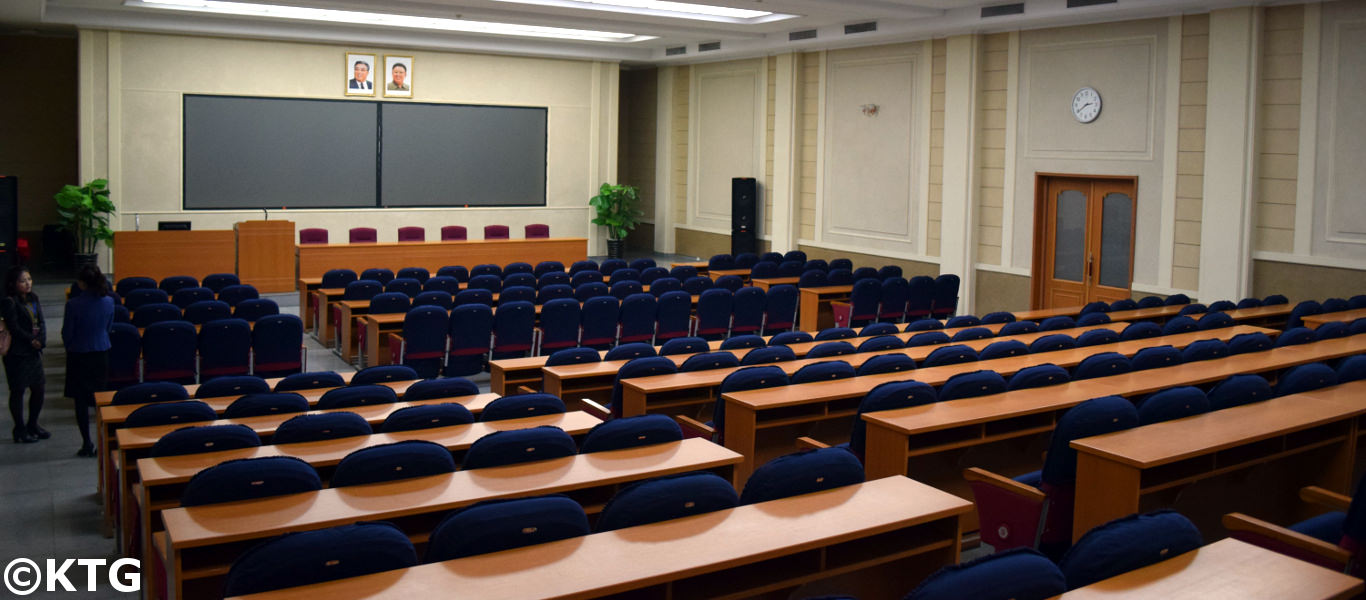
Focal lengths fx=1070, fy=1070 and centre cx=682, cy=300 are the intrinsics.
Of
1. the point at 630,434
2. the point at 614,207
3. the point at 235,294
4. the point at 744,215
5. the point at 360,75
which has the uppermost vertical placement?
the point at 360,75

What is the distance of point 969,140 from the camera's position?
46.6 feet

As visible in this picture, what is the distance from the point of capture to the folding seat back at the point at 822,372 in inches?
261

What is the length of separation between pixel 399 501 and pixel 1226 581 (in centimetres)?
289

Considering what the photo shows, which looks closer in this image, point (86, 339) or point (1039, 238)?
point (86, 339)

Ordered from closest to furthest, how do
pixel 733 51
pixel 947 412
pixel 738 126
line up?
pixel 947 412
pixel 733 51
pixel 738 126

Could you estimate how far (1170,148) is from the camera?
11.9 m

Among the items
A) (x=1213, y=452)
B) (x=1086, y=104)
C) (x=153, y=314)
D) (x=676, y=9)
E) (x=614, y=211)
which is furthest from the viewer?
(x=614, y=211)

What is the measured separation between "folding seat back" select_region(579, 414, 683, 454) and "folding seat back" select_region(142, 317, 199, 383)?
498 centimetres

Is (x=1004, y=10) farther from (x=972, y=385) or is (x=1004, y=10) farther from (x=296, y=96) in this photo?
(x=296, y=96)

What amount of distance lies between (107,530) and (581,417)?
2.66 m

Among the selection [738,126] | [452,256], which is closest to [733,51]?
[738,126]

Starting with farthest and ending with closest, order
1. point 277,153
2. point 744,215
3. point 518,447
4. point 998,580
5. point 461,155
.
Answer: point 461,155 → point 744,215 → point 277,153 → point 518,447 → point 998,580

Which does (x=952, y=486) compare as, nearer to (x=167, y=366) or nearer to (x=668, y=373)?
(x=668, y=373)

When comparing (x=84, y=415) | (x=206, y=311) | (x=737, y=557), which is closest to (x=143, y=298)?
(x=206, y=311)
